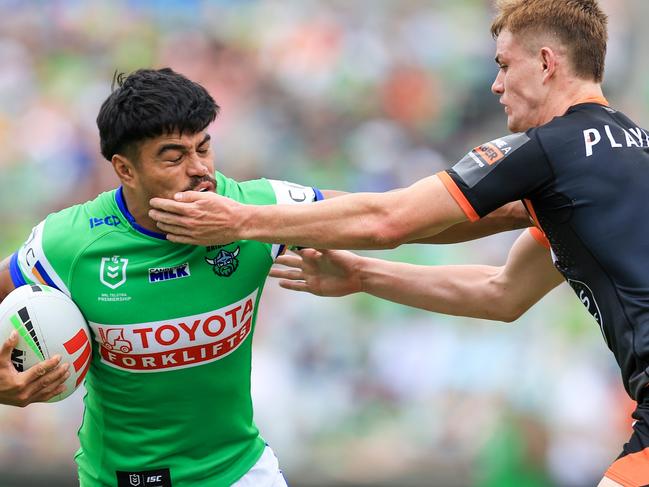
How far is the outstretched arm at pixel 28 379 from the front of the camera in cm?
389

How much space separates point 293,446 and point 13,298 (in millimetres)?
4539

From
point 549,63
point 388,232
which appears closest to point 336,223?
point 388,232

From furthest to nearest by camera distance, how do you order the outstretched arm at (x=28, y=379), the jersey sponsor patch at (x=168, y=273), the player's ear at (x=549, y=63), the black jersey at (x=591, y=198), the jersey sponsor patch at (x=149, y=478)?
the jersey sponsor patch at (x=149, y=478) → the jersey sponsor patch at (x=168, y=273) → the player's ear at (x=549, y=63) → the outstretched arm at (x=28, y=379) → the black jersey at (x=591, y=198)

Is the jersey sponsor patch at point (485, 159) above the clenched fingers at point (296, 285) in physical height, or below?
above

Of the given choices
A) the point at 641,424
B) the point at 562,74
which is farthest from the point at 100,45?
the point at 641,424

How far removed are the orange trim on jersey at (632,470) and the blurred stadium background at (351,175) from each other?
4.41 meters

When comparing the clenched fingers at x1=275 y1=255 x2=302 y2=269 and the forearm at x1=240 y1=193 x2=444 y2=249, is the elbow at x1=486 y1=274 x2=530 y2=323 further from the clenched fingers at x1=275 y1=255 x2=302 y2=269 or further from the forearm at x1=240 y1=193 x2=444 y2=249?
the forearm at x1=240 y1=193 x2=444 y2=249

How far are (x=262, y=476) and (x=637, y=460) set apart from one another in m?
1.71

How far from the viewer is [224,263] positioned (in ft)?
13.9

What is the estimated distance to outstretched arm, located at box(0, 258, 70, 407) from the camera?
3.89 meters

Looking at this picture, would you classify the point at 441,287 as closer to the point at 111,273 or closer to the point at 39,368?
the point at 111,273

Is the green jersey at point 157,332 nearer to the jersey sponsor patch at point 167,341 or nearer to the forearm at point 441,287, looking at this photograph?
the jersey sponsor patch at point 167,341

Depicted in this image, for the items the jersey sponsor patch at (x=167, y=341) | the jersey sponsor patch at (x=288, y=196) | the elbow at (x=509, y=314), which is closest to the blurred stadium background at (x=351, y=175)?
the elbow at (x=509, y=314)

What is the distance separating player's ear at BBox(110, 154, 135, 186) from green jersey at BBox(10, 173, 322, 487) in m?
0.08
